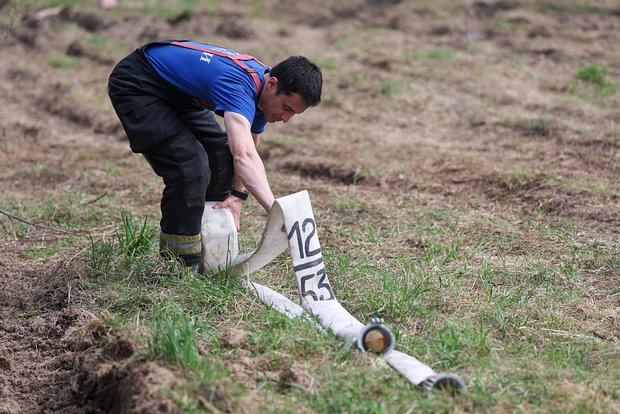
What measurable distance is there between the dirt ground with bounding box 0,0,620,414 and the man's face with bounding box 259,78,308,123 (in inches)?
57.5

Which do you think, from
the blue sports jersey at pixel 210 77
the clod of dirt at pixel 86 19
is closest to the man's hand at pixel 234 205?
the blue sports jersey at pixel 210 77

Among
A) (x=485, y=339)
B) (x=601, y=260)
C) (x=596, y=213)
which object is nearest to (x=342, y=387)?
(x=485, y=339)

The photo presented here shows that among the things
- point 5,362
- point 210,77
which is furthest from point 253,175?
point 5,362

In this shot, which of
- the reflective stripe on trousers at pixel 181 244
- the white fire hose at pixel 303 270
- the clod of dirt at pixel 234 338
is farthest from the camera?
the reflective stripe on trousers at pixel 181 244

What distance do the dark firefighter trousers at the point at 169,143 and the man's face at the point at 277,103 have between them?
1.55 feet

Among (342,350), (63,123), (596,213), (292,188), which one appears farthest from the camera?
(63,123)

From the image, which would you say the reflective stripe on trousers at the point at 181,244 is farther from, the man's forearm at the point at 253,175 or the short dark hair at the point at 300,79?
the short dark hair at the point at 300,79

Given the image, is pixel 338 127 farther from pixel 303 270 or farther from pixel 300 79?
pixel 303 270

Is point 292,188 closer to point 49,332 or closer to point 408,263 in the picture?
point 408,263

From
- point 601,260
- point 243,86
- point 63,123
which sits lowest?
point 63,123

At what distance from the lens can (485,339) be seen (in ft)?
13.0

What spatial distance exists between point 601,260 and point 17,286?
3.64 meters

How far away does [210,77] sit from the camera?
14.4ft

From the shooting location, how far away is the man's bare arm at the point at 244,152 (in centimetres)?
419
